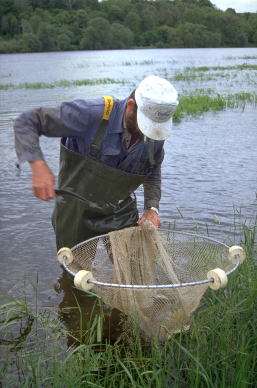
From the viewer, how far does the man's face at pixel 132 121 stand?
3216 mm

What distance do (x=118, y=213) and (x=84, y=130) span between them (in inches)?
28.5

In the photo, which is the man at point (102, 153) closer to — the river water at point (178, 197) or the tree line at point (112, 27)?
the river water at point (178, 197)

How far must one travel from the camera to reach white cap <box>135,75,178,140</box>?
9.71 ft

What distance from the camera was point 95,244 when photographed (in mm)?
3480

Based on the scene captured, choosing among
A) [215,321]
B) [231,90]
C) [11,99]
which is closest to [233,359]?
[215,321]

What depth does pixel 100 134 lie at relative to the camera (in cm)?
329

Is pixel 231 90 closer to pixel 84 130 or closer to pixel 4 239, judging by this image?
pixel 4 239

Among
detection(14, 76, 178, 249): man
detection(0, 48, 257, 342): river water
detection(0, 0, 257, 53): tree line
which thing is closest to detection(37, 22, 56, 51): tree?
detection(0, 0, 257, 53): tree line

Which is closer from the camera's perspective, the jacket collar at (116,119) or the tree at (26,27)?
the jacket collar at (116,119)

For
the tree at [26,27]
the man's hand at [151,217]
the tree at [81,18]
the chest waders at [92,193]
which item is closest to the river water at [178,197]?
the chest waders at [92,193]

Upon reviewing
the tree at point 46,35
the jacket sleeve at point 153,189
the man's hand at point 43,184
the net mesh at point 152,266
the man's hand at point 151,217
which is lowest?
the net mesh at point 152,266

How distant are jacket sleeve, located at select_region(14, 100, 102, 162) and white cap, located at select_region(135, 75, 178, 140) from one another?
1.09 feet

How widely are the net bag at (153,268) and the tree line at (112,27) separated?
67.6 m

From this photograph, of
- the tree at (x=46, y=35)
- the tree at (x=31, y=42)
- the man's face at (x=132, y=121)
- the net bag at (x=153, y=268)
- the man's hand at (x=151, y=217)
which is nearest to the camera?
the net bag at (x=153, y=268)
